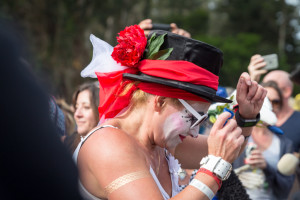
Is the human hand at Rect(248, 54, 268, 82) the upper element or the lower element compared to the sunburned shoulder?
upper

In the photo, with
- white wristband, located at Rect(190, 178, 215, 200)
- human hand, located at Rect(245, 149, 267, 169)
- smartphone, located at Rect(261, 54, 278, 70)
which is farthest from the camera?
human hand, located at Rect(245, 149, 267, 169)

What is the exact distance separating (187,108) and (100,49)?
608 mm

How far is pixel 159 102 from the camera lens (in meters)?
1.92

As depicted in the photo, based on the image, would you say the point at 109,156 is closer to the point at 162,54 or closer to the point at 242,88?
the point at 162,54

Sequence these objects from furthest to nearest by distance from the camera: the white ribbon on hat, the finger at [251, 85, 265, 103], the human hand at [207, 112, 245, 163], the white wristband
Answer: the finger at [251, 85, 265, 103] → the white ribbon on hat → the human hand at [207, 112, 245, 163] → the white wristband

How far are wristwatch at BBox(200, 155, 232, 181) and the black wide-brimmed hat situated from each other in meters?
0.32

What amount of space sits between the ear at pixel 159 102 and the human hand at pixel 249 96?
537mm

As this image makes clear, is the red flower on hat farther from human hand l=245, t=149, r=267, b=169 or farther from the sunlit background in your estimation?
human hand l=245, t=149, r=267, b=169

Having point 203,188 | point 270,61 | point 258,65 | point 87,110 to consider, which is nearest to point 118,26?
point 87,110

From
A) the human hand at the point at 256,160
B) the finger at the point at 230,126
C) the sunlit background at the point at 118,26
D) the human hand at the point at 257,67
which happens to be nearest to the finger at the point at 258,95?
the finger at the point at 230,126

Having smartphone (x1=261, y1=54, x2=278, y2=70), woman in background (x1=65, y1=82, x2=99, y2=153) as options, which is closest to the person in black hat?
smartphone (x1=261, y1=54, x2=278, y2=70)

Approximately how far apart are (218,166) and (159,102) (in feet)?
1.41

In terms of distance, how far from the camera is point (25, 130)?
36.3 inches

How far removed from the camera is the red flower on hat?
6.40 ft
